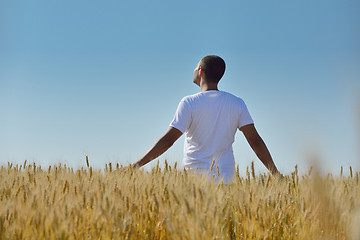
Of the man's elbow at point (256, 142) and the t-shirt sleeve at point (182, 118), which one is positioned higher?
the t-shirt sleeve at point (182, 118)

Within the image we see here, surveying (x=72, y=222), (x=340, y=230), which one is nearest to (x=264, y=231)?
(x=340, y=230)

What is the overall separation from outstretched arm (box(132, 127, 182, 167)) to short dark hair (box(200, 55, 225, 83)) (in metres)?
0.71

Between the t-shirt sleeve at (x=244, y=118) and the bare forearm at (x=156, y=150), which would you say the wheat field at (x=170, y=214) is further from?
the t-shirt sleeve at (x=244, y=118)

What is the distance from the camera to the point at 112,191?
7.57 feet

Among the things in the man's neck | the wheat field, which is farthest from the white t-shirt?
the wheat field

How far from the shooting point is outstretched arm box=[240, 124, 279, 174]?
3627 millimetres

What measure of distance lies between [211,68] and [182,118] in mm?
648

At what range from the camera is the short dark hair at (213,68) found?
366 centimetres

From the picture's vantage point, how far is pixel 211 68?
3662mm

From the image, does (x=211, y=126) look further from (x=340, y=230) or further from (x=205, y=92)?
(x=340, y=230)

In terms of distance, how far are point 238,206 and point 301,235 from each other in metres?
0.42

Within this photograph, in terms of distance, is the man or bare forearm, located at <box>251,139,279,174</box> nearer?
the man

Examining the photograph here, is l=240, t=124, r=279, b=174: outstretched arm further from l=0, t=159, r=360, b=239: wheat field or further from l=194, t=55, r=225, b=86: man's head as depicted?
l=0, t=159, r=360, b=239: wheat field

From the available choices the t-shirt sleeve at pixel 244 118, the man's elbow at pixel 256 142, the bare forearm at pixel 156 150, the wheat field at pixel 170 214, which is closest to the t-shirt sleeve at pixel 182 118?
the bare forearm at pixel 156 150
